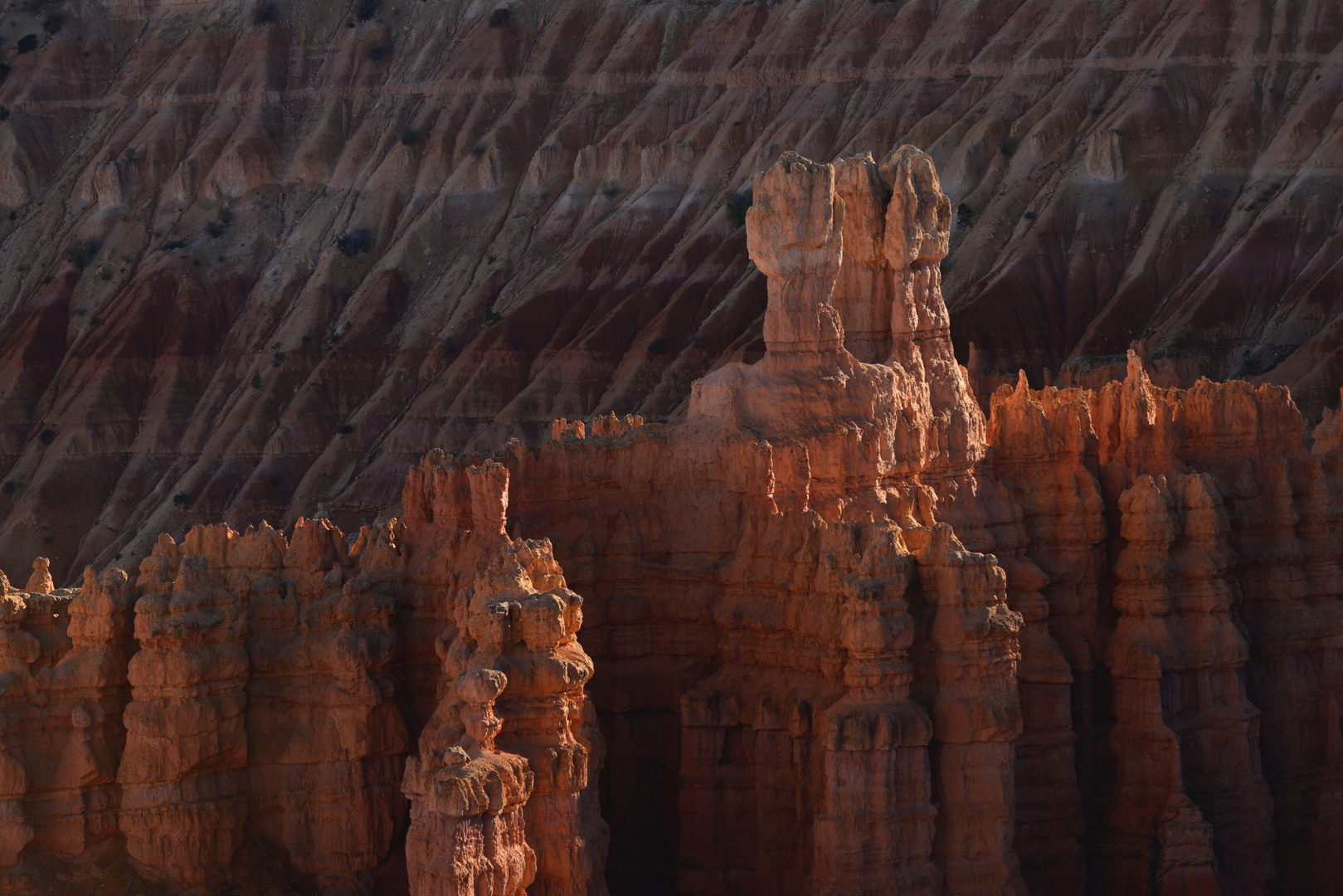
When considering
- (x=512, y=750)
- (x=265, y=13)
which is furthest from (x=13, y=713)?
(x=265, y=13)

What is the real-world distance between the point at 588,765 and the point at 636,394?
245 feet

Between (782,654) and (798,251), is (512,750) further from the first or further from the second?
(798,251)

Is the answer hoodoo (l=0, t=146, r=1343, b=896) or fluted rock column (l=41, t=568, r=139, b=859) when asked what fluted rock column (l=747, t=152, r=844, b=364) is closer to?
hoodoo (l=0, t=146, r=1343, b=896)

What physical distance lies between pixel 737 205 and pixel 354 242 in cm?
2398

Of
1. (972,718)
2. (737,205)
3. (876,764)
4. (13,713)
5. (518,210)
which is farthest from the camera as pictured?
(518,210)

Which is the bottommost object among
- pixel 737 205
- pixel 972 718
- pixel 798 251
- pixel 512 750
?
pixel 512 750

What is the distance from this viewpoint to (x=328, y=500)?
107 metres

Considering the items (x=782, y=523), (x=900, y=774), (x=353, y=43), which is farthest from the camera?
(x=353, y=43)

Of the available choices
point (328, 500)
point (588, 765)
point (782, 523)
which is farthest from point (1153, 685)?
point (328, 500)

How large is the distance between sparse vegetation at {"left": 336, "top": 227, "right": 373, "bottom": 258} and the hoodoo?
283 feet

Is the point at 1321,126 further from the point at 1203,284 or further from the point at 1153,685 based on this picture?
the point at 1153,685

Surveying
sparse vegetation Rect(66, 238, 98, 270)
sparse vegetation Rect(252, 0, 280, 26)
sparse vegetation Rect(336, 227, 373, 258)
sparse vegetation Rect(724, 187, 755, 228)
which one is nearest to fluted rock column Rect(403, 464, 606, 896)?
sparse vegetation Rect(724, 187, 755, 228)

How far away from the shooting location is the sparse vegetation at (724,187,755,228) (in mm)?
111812

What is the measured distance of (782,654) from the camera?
3403 centimetres
